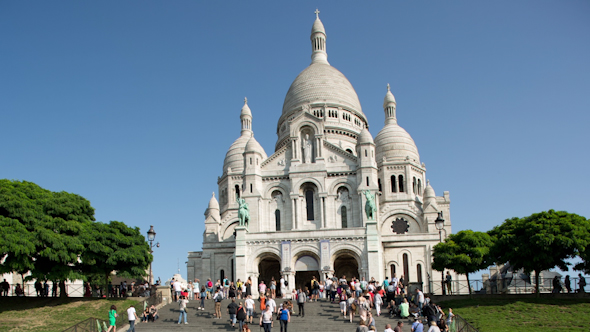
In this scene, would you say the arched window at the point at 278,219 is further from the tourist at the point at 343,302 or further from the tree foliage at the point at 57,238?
the tourist at the point at 343,302

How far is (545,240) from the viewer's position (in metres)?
37.9

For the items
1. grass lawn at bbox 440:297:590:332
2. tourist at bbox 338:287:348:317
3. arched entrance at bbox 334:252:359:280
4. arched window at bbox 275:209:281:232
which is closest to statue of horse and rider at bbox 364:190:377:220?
arched entrance at bbox 334:252:359:280

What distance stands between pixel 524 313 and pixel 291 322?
13.1m

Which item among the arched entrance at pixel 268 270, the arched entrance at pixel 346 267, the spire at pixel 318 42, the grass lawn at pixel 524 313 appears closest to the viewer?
the grass lawn at pixel 524 313

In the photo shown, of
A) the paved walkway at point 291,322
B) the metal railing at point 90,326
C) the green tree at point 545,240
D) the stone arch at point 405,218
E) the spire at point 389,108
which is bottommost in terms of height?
the paved walkway at point 291,322

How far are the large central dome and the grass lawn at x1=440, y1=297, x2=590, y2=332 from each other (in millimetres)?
41153

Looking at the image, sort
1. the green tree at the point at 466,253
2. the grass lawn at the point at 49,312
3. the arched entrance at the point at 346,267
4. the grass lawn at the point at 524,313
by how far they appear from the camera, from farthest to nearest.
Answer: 1. the arched entrance at the point at 346,267
2. the green tree at the point at 466,253
3. the grass lawn at the point at 49,312
4. the grass lawn at the point at 524,313

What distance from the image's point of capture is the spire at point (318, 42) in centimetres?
8694

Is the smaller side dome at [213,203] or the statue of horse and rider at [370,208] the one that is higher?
the smaller side dome at [213,203]

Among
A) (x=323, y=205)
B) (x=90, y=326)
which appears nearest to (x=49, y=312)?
(x=90, y=326)

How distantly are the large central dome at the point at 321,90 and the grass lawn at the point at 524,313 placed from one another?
1620 inches

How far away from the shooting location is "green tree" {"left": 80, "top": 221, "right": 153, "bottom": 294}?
40.2 meters

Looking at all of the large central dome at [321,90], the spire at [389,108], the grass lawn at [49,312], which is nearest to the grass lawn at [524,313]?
the grass lawn at [49,312]

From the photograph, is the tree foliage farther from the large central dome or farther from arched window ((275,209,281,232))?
the large central dome
